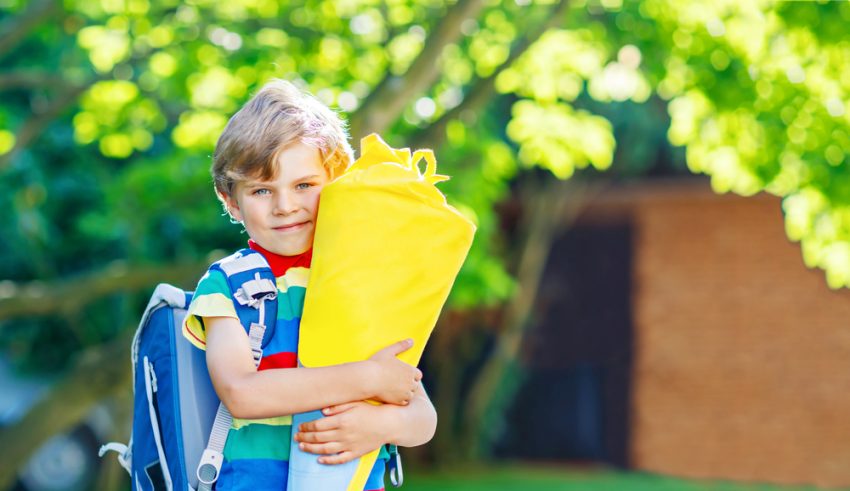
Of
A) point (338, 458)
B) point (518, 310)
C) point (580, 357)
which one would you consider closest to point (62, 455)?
point (518, 310)

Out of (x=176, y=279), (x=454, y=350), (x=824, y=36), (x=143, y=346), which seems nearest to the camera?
(x=143, y=346)

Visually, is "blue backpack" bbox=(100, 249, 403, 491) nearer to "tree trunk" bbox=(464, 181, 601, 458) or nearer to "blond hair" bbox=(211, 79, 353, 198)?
"blond hair" bbox=(211, 79, 353, 198)

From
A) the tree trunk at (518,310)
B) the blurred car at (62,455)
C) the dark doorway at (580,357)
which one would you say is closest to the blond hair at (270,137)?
the blurred car at (62,455)

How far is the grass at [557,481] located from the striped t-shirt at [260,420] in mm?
10324

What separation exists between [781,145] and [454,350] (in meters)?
8.26

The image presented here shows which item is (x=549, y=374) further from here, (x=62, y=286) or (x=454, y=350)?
(x=62, y=286)

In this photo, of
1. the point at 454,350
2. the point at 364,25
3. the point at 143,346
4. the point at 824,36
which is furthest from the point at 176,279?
the point at 454,350

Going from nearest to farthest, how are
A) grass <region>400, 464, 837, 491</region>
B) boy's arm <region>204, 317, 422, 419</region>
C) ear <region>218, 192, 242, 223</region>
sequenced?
boy's arm <region>204, 317, 422, 419</region> < ear <region>218, 192, 242, 223</region> < grass <region>400, 464, 837, 491</region>

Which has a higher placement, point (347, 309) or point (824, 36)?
point (347, 309)

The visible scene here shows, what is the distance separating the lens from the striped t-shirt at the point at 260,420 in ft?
7.65

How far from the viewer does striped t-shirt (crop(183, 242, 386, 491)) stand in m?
2.33

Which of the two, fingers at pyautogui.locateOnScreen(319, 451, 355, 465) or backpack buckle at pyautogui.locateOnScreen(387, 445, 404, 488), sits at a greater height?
fingers at pyautogui.locateOnScreen(319, 451, 355, 465)

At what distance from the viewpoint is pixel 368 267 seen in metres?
2.35

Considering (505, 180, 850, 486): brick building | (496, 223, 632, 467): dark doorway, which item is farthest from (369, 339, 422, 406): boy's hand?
(496, 223, 632, 467): dark doorway
